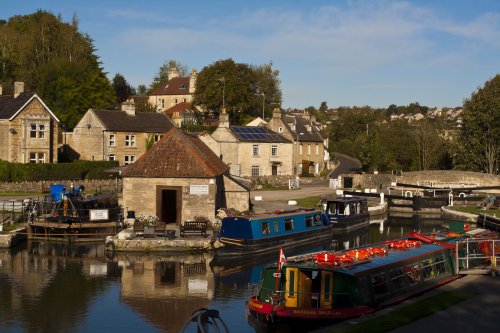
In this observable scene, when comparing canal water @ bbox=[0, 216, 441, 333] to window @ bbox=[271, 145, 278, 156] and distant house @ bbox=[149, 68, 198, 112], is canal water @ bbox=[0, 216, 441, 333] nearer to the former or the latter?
window @ bbox=[271, 145, 278, 156]

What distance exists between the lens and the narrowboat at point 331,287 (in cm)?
2158

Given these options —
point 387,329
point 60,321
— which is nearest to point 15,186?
point 60,321

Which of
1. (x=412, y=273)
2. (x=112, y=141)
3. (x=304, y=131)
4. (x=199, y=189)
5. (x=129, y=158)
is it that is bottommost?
(x=412, y=273)

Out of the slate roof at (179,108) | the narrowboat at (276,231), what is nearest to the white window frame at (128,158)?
the narrowboat at (276,231)

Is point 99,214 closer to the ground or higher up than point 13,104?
closer to the ground

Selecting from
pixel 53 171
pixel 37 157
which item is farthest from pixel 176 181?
pixel 37 157

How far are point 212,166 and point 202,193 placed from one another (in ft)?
7.09

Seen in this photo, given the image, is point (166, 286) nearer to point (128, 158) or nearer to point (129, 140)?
point (129, 140)

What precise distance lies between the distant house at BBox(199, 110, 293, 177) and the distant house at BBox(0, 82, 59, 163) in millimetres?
14258

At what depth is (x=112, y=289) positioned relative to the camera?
92.5 ft

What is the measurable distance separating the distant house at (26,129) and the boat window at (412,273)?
42318 millimetres

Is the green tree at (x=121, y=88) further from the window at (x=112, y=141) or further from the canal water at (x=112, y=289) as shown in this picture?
the canal water at (x=112, y=289)

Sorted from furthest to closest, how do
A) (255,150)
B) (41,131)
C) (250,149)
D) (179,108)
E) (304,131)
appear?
(179,108) < (304,131) < (255,150) < (250,149) < (41,131)

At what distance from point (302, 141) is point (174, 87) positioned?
37.4 metres
